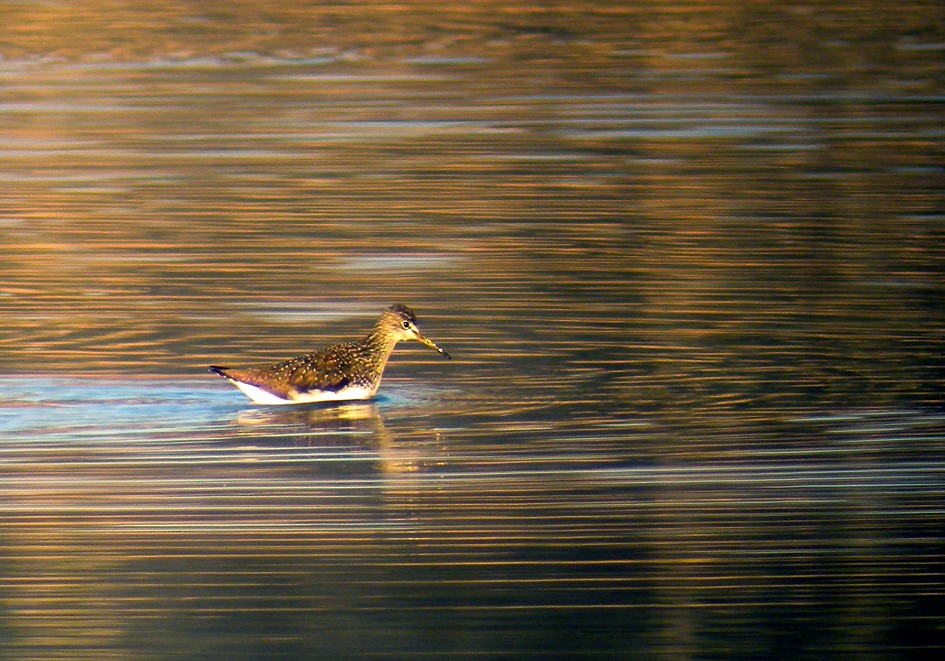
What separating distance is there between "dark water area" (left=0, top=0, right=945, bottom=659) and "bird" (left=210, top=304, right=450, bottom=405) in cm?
13

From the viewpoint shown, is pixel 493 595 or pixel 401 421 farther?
pixel 401 421

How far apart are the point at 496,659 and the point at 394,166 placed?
11.6 metres

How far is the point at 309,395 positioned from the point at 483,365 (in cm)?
108

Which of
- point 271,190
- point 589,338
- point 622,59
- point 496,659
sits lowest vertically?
point 496,659

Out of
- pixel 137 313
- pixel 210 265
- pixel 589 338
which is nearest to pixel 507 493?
pixel 589 338

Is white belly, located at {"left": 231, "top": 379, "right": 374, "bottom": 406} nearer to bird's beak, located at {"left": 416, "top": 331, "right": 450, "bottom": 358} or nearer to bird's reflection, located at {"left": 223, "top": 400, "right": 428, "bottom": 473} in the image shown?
bird's reflection, located at {"left": 223, "top": 400, "right": 428, "bottom": 473}

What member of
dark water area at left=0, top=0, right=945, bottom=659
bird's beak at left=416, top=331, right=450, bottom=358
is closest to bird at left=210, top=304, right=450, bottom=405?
bird's beak at left=416, top=331, right=450, bottom=358

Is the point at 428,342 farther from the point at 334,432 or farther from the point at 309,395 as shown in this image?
the point at 334,432

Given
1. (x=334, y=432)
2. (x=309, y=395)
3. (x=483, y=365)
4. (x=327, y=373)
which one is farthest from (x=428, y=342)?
(x=334, y=432)

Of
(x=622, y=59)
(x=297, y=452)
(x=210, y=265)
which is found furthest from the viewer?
(x=622, y=59)

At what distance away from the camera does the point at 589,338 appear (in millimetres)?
12031

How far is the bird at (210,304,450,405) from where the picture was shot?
10586 mm

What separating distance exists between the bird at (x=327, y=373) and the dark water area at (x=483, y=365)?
0.13 meters

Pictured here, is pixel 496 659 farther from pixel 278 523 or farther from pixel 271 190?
pixel 271 190
